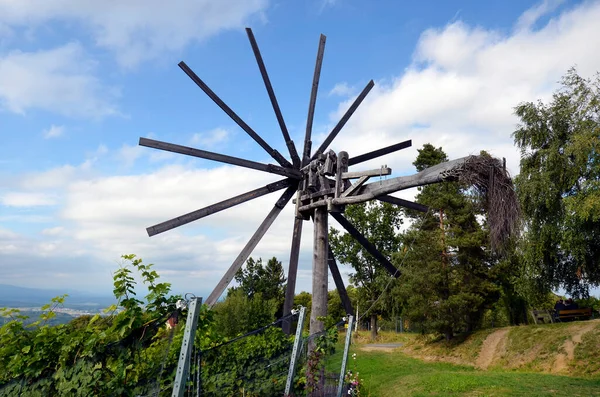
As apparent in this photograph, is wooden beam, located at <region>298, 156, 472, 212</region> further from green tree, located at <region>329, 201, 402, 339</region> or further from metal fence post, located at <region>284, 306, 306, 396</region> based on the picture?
green tree, located at <region>329, 201, 402, 339</region>

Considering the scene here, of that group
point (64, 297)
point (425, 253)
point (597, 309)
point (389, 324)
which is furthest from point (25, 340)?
point (389, 324)

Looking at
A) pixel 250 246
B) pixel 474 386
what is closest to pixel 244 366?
pixel 250 246

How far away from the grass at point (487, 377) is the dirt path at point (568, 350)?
0.21 m

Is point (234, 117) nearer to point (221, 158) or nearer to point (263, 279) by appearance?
point (221, 158)

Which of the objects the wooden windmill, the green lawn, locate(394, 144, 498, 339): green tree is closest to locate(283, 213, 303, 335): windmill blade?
the wooden windmill

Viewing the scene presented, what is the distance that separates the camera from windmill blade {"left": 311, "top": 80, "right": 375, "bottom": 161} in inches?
353

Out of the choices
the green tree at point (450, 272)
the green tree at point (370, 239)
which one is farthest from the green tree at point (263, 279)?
the green tree at point (450, 272)

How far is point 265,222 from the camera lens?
25.9 feet

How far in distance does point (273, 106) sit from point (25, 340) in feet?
21.1

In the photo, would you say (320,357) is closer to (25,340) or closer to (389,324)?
(25,340)

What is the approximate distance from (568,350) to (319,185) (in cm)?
1219

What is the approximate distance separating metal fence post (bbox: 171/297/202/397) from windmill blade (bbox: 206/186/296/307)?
302 centimetres

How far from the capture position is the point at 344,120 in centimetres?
949

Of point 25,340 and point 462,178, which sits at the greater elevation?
point 462,178
